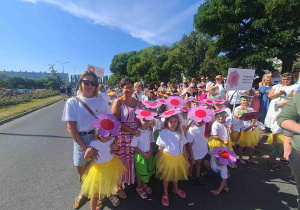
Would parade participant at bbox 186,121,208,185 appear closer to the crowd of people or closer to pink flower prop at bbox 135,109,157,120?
the crowd of people

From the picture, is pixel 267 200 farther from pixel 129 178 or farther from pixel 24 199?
pixel 24 199

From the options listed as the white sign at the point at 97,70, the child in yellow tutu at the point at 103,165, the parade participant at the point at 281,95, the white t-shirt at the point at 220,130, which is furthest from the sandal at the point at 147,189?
the white sign at the point at 97,70

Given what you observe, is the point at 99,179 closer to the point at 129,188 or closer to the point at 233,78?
the point at 129,188

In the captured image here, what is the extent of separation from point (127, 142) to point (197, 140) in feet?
4.48

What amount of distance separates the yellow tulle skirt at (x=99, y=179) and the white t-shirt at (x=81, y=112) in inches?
22.4

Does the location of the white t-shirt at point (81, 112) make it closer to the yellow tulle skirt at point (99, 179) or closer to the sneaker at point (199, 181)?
the yellow tulle skirt at point (99, 179)

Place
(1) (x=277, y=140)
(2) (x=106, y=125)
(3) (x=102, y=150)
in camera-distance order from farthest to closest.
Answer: (1) (x=277, y=140) < (3) (x=102, y=150) < (2) (x=106, y=125)

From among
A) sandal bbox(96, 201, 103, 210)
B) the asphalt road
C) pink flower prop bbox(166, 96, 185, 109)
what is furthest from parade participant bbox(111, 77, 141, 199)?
pink flower prop bbox(166, 96, 185, 109)

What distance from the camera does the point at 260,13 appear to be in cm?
791

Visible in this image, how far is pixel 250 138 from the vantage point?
344cm

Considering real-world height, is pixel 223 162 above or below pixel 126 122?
below

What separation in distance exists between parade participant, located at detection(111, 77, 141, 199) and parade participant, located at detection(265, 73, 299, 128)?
11.5ft

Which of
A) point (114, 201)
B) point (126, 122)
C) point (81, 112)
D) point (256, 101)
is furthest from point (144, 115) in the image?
point (256, 101)

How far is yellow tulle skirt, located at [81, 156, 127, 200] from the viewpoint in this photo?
76.8 inches
